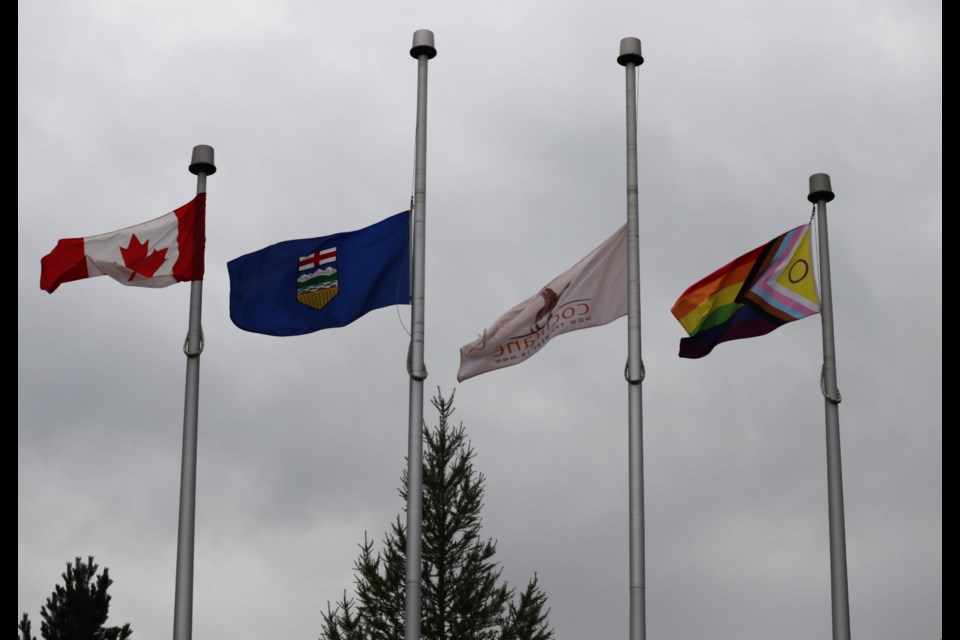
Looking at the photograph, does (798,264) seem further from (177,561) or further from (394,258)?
(177,561)

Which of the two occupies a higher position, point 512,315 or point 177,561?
point 512,315

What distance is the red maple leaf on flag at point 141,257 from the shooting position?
58.2 feet

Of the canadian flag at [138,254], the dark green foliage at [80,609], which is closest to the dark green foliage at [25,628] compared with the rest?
the dark green foliage at [80,609]

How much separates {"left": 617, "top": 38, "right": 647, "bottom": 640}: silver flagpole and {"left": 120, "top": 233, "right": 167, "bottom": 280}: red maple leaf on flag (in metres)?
5.87

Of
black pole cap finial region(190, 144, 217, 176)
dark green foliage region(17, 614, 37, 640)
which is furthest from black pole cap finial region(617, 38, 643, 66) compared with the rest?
dark green foliage region(17, 614, 37, 640)

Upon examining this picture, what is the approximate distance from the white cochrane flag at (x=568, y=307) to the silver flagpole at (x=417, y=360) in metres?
1.52

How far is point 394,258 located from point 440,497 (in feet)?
65.0

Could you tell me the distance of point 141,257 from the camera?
1784cm

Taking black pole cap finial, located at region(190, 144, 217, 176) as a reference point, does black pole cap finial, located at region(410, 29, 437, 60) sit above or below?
above

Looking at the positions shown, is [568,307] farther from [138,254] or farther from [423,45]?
[138,254]

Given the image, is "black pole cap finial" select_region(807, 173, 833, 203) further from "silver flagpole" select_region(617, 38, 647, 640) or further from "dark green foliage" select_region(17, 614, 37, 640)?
"dark green foliage" select_region(17, 614, 37, 640)

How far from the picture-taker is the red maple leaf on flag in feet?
58.2

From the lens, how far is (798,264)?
18.0 m
